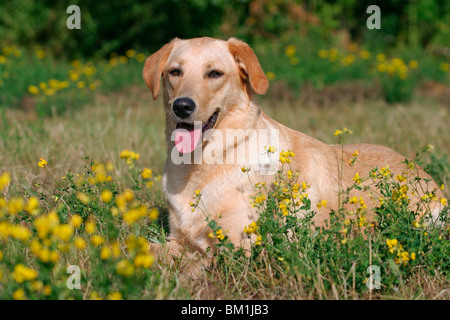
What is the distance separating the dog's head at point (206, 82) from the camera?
3.17 m

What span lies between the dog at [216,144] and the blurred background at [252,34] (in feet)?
17.4

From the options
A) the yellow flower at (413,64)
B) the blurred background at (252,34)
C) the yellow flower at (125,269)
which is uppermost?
the blurred background at (252,34)

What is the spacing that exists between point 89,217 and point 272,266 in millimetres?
1238

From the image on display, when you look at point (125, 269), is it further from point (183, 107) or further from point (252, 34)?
point (252, 34)

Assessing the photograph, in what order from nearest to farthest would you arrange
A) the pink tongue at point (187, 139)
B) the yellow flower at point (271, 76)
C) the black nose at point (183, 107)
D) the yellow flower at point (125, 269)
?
the yellow flower at point (125, 269) → the black nose at point (183, 107) → the pink tongue at point (187, 139) → the yellow flower at point (271, 76)

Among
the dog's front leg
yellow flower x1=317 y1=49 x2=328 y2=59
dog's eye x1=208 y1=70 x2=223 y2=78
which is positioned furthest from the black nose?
yellow flower x1=317 y1=49 x2=328 y2=59

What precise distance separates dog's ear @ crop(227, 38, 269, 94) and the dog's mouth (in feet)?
1.20

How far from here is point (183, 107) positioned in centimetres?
309

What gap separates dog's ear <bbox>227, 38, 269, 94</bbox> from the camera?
328cm

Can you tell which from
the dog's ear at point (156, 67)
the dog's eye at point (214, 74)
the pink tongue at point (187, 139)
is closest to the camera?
the pink tongue at point (187, 139)

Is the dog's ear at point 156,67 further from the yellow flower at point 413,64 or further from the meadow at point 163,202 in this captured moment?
the yellow flower at point 413,64

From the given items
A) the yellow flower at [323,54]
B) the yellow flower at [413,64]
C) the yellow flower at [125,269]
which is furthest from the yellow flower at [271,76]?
the yellow flower at [125,269]

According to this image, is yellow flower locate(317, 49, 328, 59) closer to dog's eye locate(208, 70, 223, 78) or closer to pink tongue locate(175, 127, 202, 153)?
dog's eye locate(208, 70, 223, 78)

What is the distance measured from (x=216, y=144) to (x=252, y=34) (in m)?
8.75
